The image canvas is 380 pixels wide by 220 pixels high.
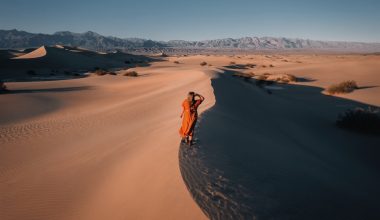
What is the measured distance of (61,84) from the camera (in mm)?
23188

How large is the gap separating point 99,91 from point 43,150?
1280 centimetres

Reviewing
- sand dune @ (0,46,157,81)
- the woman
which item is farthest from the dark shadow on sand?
sand dune @ (0,46,157,81)

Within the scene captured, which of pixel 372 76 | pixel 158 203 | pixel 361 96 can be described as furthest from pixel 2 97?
pixel 372 76

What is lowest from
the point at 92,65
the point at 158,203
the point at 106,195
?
the point at 92,65

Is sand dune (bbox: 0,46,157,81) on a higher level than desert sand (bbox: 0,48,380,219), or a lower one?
lower

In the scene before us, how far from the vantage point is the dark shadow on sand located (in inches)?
188

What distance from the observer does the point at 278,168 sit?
21.9ft

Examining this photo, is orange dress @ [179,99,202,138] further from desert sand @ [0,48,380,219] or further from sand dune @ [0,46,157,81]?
sand dune @ [0,46,157,81]

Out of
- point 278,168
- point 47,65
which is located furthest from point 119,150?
point 47,65

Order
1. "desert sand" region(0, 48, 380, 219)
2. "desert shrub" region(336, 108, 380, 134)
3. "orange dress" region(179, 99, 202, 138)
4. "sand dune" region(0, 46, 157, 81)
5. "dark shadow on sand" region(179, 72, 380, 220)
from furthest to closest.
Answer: "sand dune" region(0, 46, 157, 81) → "desert shrub" region(336, 108, 380, 134) → "orange dress" region(179, 99, 202, 138) → "desert sand" region(0, 48, 380, 219) → "dark shadow on sand" region(179, 72, 380, 220)

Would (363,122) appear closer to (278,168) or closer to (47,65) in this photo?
(278,168)

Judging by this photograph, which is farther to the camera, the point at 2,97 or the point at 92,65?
the point at 92,65

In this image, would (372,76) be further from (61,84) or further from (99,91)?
(61,84)

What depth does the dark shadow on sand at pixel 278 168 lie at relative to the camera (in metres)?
4.78
